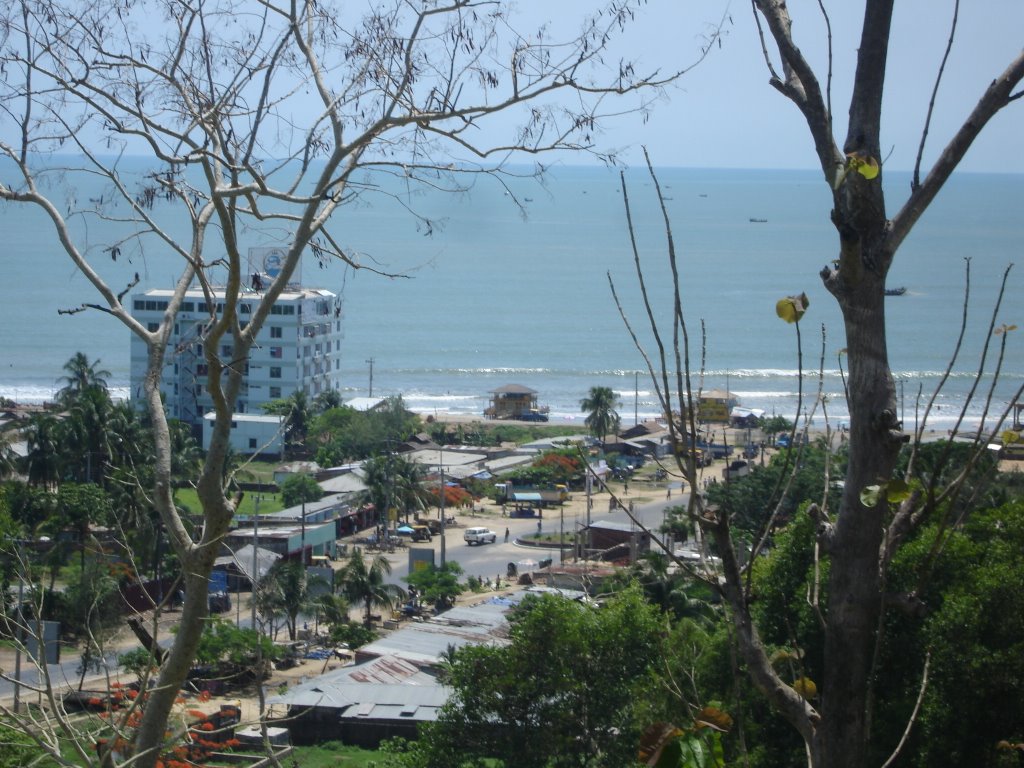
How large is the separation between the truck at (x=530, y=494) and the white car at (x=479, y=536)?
170 inches

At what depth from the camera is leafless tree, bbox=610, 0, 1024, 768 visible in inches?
71.5

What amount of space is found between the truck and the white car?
170 inches

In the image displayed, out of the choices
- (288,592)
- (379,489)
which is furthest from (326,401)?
(288,592)

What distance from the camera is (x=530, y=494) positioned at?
1369 inches

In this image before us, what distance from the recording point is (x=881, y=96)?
1.97 metres

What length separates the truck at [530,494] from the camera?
34406 millimetres

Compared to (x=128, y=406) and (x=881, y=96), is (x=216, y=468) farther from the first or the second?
(x=128, y=406)

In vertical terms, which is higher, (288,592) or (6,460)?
(6,460)

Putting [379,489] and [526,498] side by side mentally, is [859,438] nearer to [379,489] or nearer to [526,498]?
[379,489]

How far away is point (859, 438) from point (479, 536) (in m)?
28.2

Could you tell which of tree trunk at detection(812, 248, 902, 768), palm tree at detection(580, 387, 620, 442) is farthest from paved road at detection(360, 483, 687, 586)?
tree trunk at detection(812, 248, 902, 768)

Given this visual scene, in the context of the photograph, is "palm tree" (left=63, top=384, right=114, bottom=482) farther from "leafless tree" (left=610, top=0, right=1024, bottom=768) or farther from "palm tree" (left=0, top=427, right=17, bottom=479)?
"leafless tree" (left=610, top=0, right=1024, bottom=768)

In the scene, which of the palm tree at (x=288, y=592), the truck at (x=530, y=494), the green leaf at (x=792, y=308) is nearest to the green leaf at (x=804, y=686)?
the green leaf at (x=792, y=308)

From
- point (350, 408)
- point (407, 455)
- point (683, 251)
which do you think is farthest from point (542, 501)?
point (683, 251)
